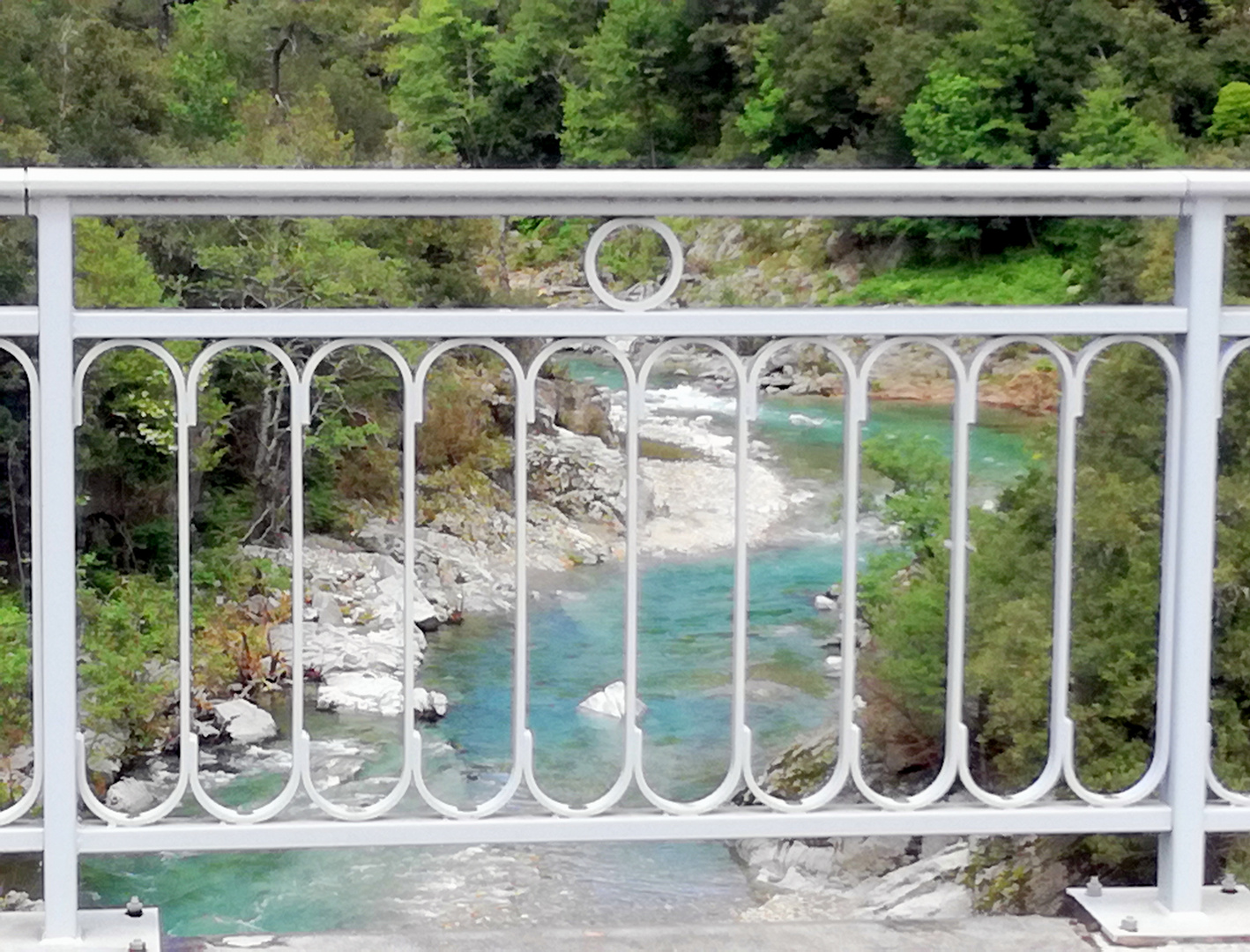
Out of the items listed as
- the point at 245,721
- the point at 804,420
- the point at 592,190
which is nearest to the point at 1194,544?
the point at 592,190

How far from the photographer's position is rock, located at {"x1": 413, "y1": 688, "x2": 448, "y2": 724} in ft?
40.8

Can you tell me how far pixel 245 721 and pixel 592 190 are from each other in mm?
12187

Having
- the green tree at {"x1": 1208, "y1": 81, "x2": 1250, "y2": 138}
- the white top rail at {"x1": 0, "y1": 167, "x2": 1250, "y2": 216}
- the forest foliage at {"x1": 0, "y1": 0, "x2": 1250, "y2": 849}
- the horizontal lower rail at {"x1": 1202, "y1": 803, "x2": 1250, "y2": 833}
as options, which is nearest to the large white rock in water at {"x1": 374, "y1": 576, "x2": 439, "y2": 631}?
the forest foliage at {"x1": 0, "y1": 0, "x2": 1250, "y2": 849}

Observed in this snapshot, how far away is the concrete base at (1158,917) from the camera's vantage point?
1.66 meters

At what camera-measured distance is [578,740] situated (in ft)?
40.9

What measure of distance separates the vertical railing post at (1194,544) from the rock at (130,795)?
1090 cm

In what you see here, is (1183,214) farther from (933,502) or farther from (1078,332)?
(933,502)

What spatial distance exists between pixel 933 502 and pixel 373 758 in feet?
17.4

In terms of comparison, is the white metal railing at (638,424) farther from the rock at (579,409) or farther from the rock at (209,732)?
the rock at (579,409)

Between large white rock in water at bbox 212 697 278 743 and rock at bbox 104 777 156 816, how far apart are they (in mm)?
857

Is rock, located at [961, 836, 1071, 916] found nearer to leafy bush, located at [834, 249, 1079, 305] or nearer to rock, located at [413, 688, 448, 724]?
rock, located at [413, 688, 448, 724]

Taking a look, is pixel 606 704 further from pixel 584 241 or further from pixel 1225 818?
pixel 1225 818

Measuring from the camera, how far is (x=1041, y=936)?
5.48 feet

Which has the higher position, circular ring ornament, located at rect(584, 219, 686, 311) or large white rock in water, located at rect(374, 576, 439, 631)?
circular ring ornament, located at rect(584, 219, 686, 311)
